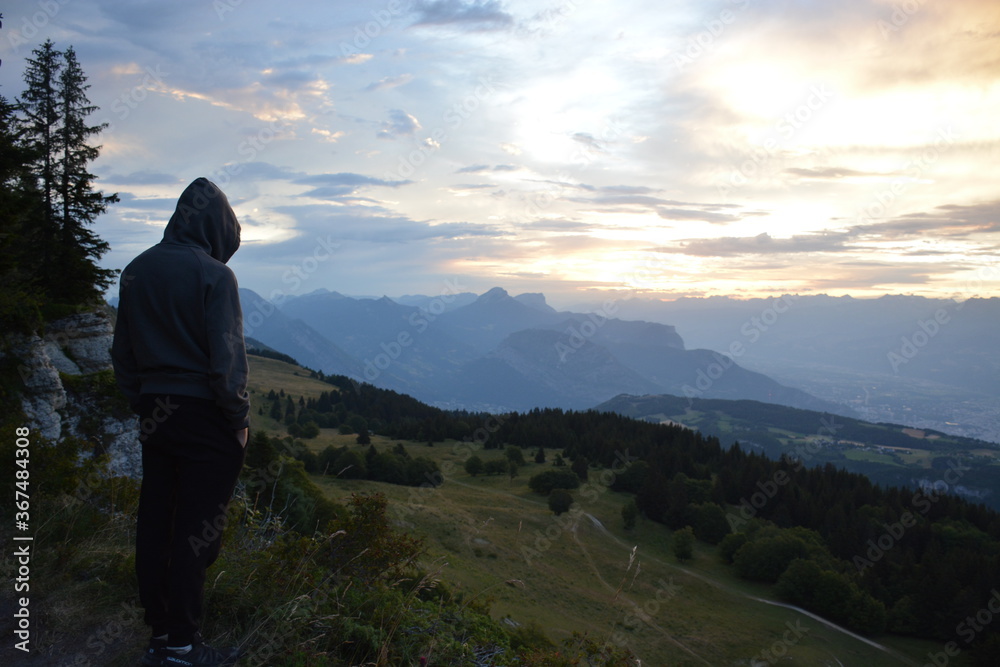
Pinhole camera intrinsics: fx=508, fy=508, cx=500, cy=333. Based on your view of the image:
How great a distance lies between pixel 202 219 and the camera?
378cm

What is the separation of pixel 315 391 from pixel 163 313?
446ft

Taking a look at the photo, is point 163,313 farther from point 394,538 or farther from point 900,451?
point 900,451

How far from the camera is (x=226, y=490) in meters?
3.63

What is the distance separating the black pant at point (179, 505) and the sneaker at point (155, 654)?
0.20 ft

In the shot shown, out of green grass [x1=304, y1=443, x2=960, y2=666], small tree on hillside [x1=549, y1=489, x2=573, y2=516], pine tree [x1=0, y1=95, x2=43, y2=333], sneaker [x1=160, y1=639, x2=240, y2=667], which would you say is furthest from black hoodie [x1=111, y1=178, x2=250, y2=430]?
small tree on hillside [x1=549, y1=489, x2=573, y2=516]

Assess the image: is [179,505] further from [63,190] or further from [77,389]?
[63,190]

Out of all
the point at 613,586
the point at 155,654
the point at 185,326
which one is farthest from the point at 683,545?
the point at 185,326

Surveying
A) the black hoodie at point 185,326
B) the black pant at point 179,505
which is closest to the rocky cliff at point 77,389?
the black pant at point 179,505

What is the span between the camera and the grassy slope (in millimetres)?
30484

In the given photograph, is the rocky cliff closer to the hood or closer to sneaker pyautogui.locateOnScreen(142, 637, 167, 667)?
sneaker pyautogui.locateOnScreen(142, 637, 167, 667)

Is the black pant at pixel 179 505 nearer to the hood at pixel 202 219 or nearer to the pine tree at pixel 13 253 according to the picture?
the hood at pixel 202 219

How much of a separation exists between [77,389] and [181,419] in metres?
16.7

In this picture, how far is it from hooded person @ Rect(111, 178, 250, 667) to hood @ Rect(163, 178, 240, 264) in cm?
15

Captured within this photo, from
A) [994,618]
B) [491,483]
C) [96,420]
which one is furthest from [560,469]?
[96,420]
